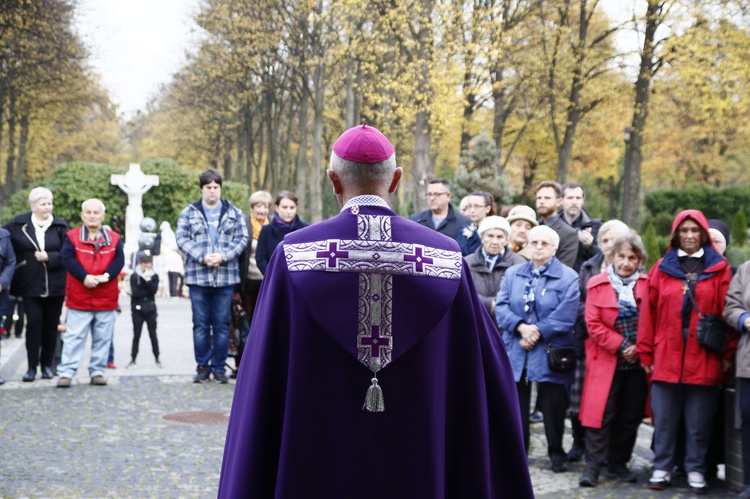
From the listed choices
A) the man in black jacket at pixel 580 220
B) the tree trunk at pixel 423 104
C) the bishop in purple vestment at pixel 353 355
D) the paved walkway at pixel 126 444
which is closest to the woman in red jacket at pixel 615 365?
the paved walkway at pixel 126 444

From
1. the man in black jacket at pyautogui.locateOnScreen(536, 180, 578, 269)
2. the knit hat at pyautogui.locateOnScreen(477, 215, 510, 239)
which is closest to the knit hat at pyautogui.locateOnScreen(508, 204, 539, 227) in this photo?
the man in black jacket at pyautogui.locateOnScreen(536, 180, 578, 269)

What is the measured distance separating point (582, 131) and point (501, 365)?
3985 centimetres

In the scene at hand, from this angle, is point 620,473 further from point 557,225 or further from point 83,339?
point 83,339

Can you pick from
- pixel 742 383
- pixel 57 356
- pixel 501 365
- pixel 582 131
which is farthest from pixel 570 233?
pixel 582 131

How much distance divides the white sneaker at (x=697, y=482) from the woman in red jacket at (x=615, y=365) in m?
0.52

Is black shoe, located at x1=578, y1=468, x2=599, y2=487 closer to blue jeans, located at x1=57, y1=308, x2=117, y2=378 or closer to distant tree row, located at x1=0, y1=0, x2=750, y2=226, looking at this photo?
blue jeans, located at x1=57, y1=308, x2=117, y2=378

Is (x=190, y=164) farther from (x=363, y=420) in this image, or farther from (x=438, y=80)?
(x=363, y=420)

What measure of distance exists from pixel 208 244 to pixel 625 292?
5.12m

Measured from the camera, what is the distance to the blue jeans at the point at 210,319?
11.0 meters

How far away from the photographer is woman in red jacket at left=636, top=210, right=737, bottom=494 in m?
7.13

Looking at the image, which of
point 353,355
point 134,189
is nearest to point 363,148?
point 353,355

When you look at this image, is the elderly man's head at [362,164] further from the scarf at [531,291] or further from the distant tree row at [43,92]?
the distant tree row at [43,92]

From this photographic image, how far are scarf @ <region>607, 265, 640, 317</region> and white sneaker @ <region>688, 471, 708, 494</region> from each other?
1.26 metres

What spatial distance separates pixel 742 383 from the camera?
6914mm
